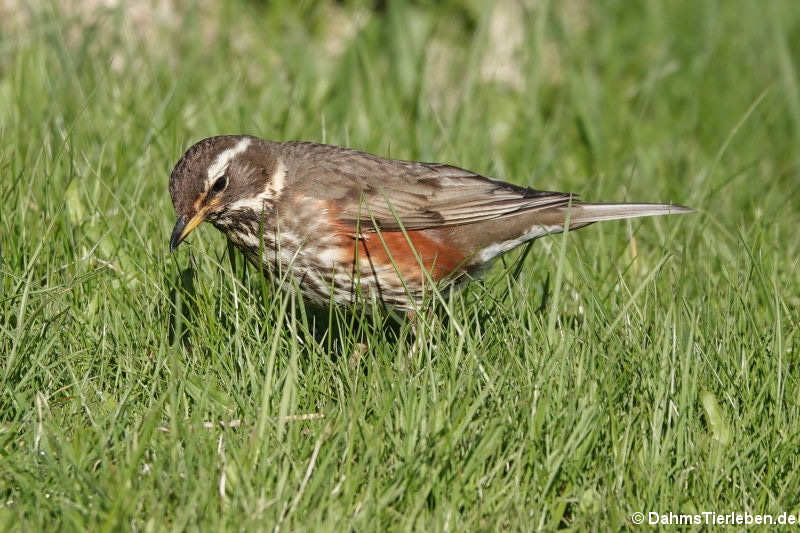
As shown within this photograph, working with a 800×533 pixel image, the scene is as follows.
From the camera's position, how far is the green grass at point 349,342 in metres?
3.71

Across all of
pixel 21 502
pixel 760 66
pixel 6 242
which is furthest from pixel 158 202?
pixel 760 66

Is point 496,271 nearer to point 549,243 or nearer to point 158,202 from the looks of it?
point 549,243

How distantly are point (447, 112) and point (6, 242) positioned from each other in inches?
165

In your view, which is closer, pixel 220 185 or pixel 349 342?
pixel 349 342

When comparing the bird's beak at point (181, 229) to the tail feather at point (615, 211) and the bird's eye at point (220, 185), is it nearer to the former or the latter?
the bird's eye at point (220, 185)

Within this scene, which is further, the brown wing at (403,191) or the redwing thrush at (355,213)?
the brown wing at (403,191)

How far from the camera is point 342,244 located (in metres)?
5.18

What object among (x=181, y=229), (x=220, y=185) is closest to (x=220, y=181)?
(x=220, y=185)

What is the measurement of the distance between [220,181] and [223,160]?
0.37ft

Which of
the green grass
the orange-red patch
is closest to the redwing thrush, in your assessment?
the orange-red patch

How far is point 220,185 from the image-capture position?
16.6ft

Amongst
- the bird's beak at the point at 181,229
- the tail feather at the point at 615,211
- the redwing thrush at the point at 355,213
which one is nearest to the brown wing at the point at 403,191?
the redwing thrush at the point at 355,213

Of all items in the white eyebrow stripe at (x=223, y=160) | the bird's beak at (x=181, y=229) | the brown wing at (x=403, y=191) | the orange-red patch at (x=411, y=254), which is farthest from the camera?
the brown wing at (x=403, y=191)

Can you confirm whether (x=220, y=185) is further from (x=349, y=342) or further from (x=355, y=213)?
(x=349, y=342)
